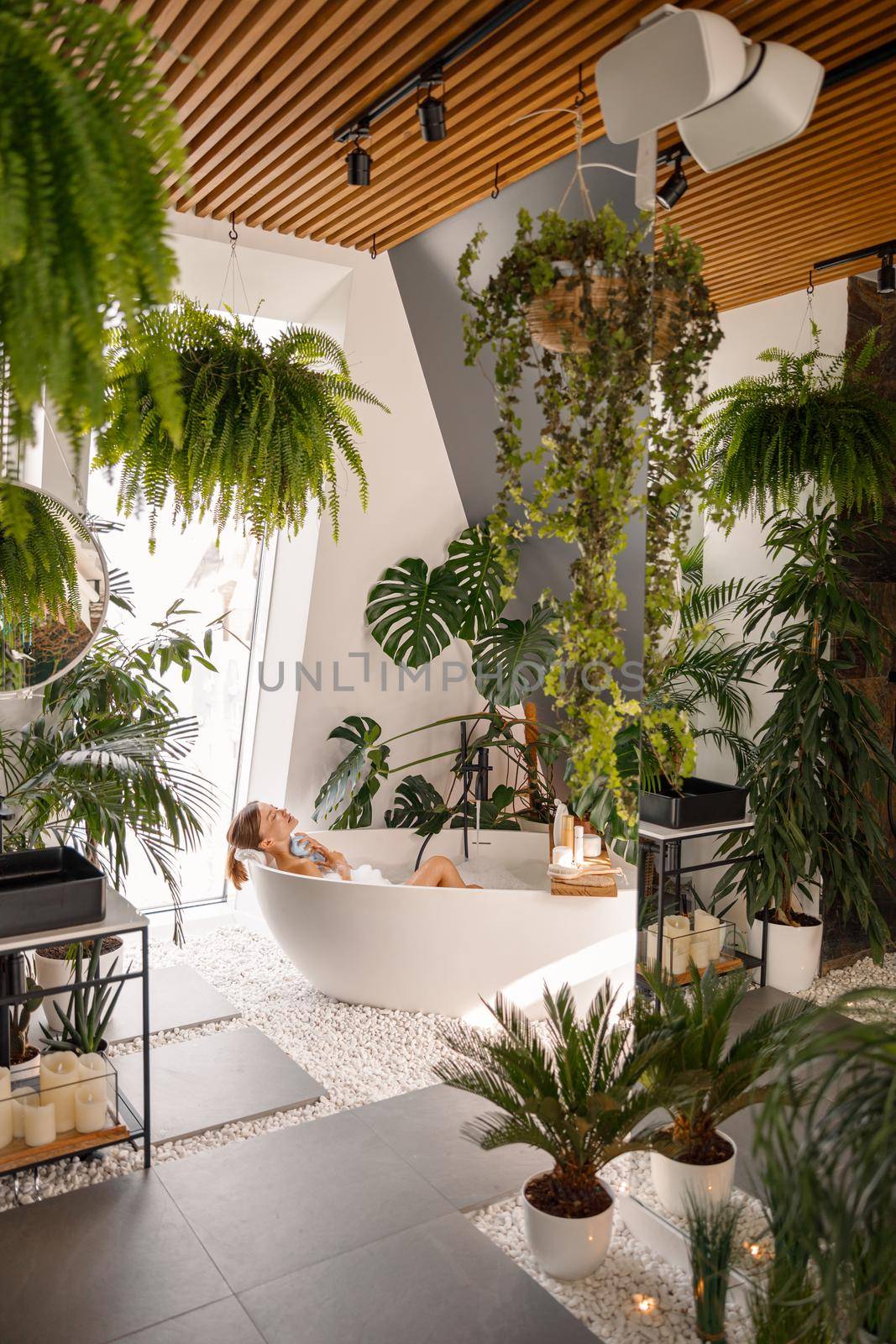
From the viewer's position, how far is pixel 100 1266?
2.62 m

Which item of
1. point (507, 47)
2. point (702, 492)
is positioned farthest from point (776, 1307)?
point (507, 47)

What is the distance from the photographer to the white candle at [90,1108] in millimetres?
3084

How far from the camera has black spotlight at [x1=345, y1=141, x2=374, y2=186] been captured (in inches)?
133

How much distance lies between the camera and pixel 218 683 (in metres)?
5.79

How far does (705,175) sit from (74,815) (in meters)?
2.72

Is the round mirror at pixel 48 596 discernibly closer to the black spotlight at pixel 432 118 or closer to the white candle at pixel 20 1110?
the white candle at pixel 20 1110

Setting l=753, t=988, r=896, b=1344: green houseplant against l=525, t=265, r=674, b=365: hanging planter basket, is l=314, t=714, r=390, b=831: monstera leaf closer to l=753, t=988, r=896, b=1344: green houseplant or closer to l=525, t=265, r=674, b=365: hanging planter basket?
l=525, t=265, r=674, b=365: hanging planter basket

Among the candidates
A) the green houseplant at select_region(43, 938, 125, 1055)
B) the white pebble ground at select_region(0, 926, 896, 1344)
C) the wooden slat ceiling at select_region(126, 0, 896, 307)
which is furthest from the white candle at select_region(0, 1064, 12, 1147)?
the wooden slat ceiling at select_region(126, 0, 896, 307)

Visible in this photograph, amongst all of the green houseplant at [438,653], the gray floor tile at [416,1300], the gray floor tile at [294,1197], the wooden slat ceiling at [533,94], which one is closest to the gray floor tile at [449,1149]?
Result: the gray floor tile at [294,1197]

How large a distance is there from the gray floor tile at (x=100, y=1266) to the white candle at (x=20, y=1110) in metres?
0.23

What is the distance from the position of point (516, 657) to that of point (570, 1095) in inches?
105

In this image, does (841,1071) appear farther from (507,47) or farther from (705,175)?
(507,47)

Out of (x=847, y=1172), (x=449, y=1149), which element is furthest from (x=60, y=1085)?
(x=847, y=1172)

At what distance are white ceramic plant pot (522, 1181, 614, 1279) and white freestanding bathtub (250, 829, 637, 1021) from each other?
4.42 ft
